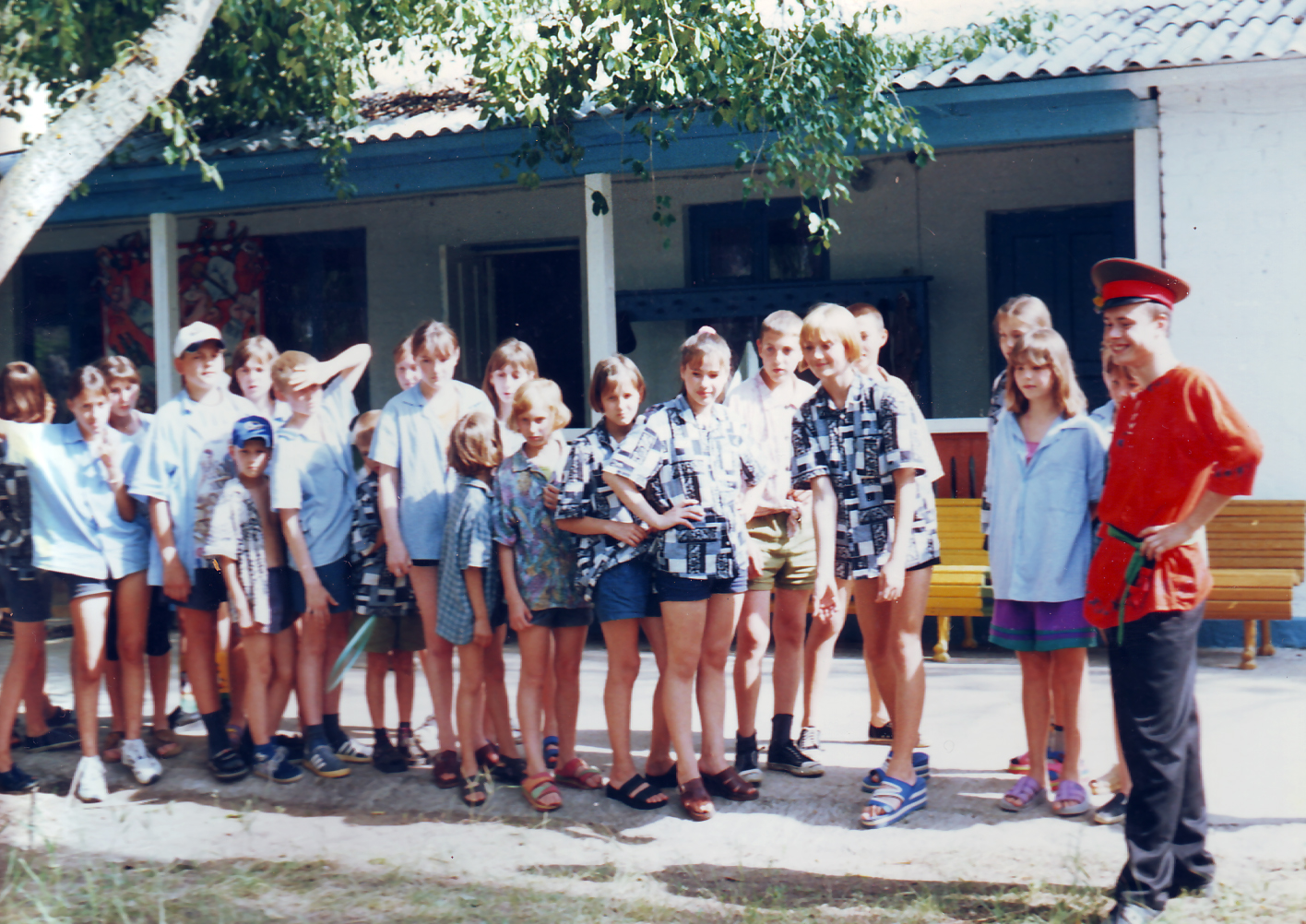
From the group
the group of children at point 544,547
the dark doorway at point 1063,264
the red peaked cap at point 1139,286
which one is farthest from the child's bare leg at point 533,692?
the dark doorway at point 1063,264

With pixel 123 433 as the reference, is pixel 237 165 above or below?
above

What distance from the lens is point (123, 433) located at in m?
5.20

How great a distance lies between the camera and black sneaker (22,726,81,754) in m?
5.43

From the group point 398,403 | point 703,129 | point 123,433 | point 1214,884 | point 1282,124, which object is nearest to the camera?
point 1214,884

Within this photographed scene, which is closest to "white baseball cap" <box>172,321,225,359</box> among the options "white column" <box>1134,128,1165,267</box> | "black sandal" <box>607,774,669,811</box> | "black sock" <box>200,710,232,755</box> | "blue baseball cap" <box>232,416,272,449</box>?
"blue baseball cap" <box>232,416,272,449</box>

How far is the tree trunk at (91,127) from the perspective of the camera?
4230mm

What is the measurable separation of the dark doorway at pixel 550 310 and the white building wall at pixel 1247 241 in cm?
528

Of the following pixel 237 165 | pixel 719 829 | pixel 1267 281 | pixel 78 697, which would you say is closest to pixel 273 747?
pixel 78 697

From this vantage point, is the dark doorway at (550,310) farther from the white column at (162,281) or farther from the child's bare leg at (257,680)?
the child's bare leg at (257,680)

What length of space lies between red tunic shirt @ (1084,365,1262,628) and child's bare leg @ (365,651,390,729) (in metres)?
2.85

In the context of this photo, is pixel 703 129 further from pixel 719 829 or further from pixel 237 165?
pixel 719 829

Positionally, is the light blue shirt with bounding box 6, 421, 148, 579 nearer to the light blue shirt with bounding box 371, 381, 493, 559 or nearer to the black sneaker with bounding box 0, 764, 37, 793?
the black sneaker with bounding box 0, 764, 37, 793

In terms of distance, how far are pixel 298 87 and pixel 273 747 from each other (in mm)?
5293

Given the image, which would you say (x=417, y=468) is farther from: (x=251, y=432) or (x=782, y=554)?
(x=782, y=554)
